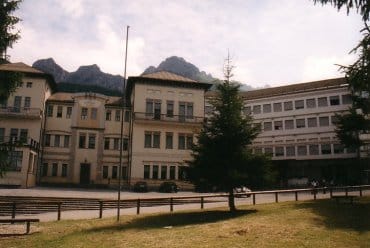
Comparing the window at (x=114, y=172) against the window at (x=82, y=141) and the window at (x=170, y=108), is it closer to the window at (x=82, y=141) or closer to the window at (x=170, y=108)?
the window at (x=82, y=141)

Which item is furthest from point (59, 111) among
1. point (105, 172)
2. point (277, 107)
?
point (277, 107)

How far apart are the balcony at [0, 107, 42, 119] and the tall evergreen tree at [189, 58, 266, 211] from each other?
31.0 metres

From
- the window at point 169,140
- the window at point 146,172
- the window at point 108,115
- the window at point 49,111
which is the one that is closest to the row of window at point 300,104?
the window at point 169,140

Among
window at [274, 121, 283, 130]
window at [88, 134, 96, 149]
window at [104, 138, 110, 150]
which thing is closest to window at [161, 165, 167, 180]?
window at [104, 138, 110, 150]

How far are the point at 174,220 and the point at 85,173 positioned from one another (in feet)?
109

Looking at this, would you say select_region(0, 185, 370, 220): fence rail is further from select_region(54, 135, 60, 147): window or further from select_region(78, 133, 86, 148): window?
select_region(78, 133, 86, 148): window

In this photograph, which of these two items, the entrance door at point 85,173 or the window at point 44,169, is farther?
the entrance door at point 85,173

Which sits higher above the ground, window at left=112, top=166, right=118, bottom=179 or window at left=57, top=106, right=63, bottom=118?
window at left=57, top=106, right=63, bottom=118

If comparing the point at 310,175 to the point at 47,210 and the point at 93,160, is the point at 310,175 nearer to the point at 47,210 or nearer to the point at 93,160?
the point at 93,160

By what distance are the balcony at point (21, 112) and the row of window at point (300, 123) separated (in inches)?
1335

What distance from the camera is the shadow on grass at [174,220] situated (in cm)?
1850

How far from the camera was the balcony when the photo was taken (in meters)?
47.9

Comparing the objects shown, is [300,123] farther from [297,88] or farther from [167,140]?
[167,140]

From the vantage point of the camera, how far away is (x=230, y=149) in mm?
23156
